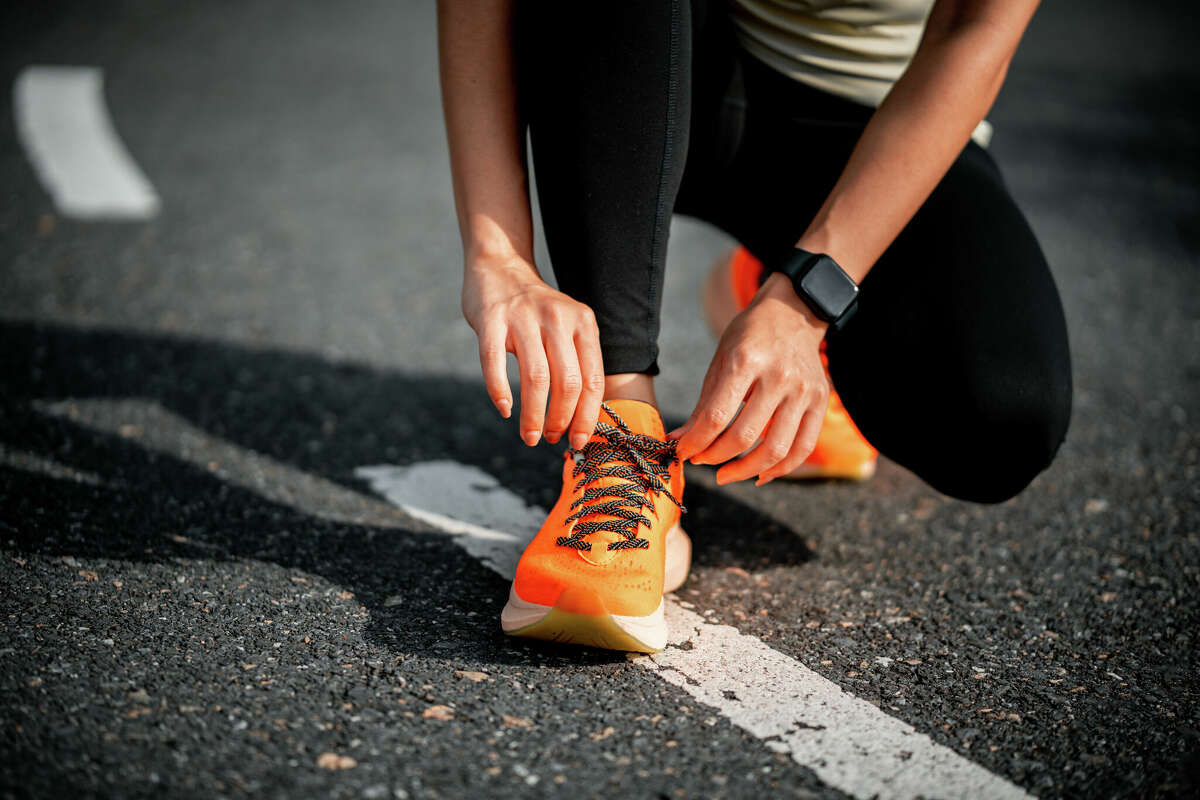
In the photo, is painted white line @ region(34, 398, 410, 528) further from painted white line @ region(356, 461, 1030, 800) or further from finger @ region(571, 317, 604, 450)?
finger @ region(571, 317, 604, 450)

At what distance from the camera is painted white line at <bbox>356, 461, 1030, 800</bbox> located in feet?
3.64

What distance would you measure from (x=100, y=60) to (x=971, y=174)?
195 inches

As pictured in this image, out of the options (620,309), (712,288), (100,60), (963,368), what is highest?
(963,368)

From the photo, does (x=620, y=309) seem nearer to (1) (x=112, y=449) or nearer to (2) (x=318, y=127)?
(1) (x=112, y=449)

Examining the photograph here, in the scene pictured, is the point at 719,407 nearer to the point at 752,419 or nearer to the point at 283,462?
the point at 752,419

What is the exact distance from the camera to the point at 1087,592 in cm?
159

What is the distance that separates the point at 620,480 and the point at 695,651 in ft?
0.92

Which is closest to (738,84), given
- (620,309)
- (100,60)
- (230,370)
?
(620,309)

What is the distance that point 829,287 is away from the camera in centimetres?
129

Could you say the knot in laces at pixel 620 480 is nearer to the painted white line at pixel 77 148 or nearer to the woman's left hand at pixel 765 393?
the woman's left hand at pixel 765 393

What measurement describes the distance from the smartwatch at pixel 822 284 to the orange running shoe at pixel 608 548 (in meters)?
0.28

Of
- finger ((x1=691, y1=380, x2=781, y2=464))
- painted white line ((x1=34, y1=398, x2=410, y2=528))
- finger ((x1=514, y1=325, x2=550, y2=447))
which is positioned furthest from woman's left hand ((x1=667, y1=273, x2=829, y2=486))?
painted white line ((x1=34, y1=398, x2=410, y2=528))

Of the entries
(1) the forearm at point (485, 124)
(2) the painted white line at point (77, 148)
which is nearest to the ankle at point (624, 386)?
(1) the forearm at point (485, 124)

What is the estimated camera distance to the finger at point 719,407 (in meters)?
1.21
